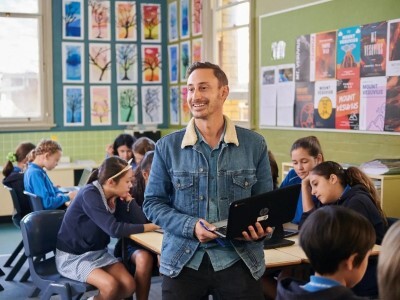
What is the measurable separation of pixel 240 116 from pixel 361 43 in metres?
2.06

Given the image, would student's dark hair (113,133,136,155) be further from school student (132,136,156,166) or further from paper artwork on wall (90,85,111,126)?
paper artwork on wall (90,85,111,126)

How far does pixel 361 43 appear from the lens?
5.03m

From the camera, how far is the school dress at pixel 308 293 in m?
1.73

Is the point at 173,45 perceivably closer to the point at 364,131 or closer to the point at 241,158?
the point at 364,131

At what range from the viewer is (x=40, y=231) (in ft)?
12.5

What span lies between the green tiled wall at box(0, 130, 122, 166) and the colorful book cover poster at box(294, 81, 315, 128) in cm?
337

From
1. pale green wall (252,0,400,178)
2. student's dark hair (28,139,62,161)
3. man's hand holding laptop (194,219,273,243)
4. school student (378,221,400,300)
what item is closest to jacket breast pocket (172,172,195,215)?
man's hand holding laptop (194,219,273,243)

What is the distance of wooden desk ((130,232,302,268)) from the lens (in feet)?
10.2

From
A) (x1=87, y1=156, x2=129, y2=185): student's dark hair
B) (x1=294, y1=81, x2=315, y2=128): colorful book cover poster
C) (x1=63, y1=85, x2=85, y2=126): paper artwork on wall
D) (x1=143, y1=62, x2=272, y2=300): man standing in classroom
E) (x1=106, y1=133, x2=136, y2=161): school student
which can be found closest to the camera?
(x1=143, y1=62, x2=272, y2=300): man standing in classroom

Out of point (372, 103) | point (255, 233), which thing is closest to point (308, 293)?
point (255, 233)

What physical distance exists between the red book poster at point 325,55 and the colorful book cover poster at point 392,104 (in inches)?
26.7

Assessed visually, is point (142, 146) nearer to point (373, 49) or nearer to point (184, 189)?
point (373, 49)

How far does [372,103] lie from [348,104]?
29cm

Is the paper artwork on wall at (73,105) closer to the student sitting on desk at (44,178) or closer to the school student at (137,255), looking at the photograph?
the student sitting on desk at (44,178)
